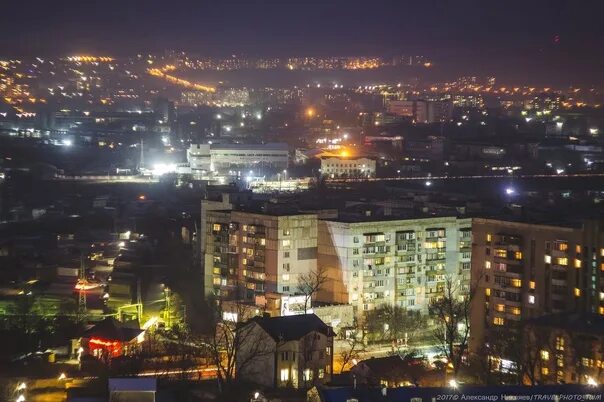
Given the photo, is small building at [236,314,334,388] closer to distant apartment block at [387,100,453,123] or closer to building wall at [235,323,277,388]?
building wall at [235,323,277,388]

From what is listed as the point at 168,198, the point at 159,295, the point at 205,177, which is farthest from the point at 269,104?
the point at 159,295

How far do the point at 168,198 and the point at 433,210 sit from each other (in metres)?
7.01

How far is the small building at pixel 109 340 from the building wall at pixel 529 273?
207cm

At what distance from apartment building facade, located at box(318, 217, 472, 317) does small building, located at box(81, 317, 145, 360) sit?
1647 mm

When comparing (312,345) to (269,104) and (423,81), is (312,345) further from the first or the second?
(423,81)

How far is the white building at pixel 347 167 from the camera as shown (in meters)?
18.7

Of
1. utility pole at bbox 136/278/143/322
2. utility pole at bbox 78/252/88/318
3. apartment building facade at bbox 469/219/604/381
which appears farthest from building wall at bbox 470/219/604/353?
utility pole at bbox 78/252/88/318

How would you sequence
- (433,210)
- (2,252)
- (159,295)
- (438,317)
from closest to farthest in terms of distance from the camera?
1. (438,317)
2. (159,295)
3. (433,210)
4. (2,252)

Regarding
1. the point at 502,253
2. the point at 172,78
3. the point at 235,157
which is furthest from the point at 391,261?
the point at 172,78

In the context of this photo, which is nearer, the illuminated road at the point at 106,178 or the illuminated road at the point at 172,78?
the illuminated road at the point at 106,178

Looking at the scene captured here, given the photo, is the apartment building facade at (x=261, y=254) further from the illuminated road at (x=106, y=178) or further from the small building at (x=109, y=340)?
the illuminated road at (x=106, y=178)

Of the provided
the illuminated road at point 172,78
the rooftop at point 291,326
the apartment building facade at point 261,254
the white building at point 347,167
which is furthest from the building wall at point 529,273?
the illuminated road at point 172,78

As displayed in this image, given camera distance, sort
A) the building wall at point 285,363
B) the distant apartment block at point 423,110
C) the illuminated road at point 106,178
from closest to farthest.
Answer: the building wall at point 285,363
the illuminated road at point 106,178
the distant apartment block at point 423,110

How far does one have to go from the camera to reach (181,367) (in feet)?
20.6
